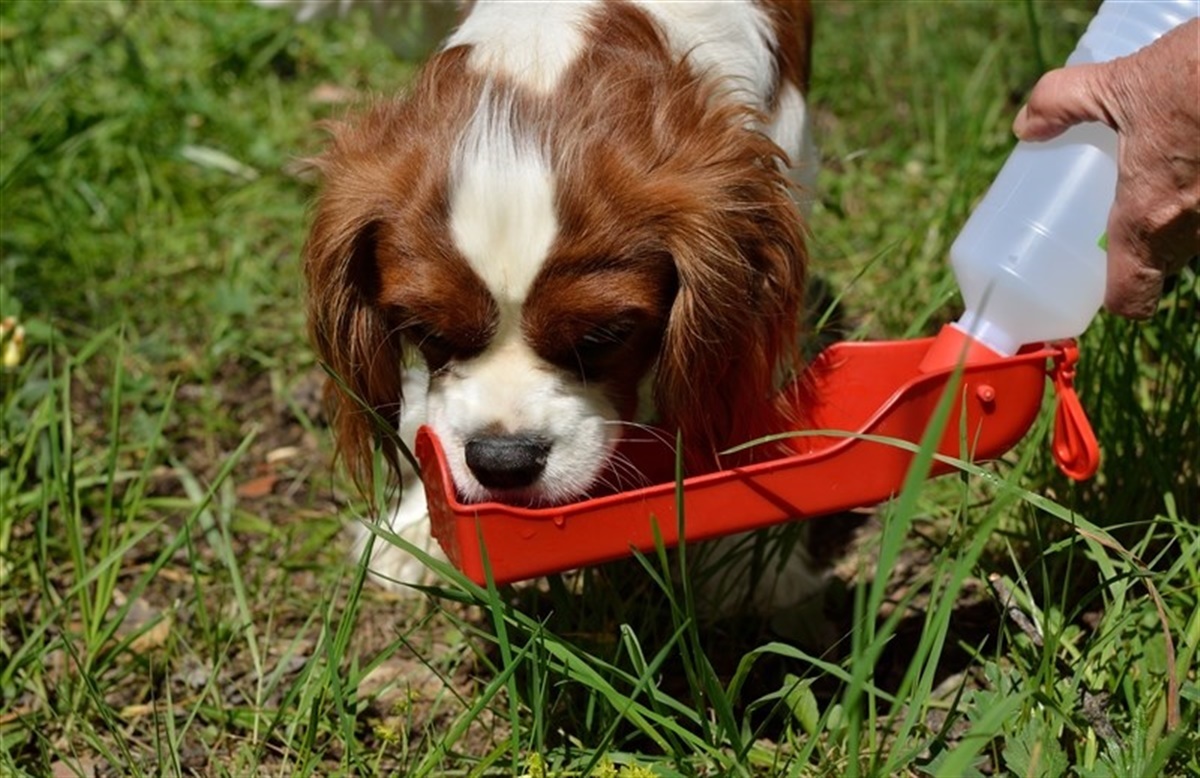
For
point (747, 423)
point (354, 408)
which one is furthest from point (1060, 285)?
point (354, 408)

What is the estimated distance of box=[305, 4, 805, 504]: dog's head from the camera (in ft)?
8.83

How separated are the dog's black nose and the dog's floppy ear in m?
0.30

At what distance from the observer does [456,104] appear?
2824mm

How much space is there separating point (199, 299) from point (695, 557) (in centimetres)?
182

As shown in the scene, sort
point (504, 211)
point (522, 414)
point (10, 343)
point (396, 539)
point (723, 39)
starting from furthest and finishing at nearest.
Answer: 1. point (10, 343)
2. point (723, 39)
3. point (522, 414)
4. point (504, 211)
5. point (396, 539)

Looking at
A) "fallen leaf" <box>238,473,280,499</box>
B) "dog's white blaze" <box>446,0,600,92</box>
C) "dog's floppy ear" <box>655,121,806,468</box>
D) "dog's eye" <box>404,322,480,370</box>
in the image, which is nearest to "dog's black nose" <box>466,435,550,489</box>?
"dog's eye" <box>404,322,480,370</box>

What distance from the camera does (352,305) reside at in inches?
118

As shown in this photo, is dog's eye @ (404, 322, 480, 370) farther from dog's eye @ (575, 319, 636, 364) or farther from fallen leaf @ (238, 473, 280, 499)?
fallen leaf @ (238, 473, 280, 499)

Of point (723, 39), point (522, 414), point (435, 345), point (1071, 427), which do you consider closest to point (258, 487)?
point (435, 345)

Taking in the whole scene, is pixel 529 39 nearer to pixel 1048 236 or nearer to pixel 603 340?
pixel 603 340

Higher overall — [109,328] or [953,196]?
[953,196]

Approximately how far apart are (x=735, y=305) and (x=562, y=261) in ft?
1.21

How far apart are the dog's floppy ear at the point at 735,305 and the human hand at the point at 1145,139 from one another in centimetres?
48

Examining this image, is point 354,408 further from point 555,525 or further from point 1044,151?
point 1044,151
